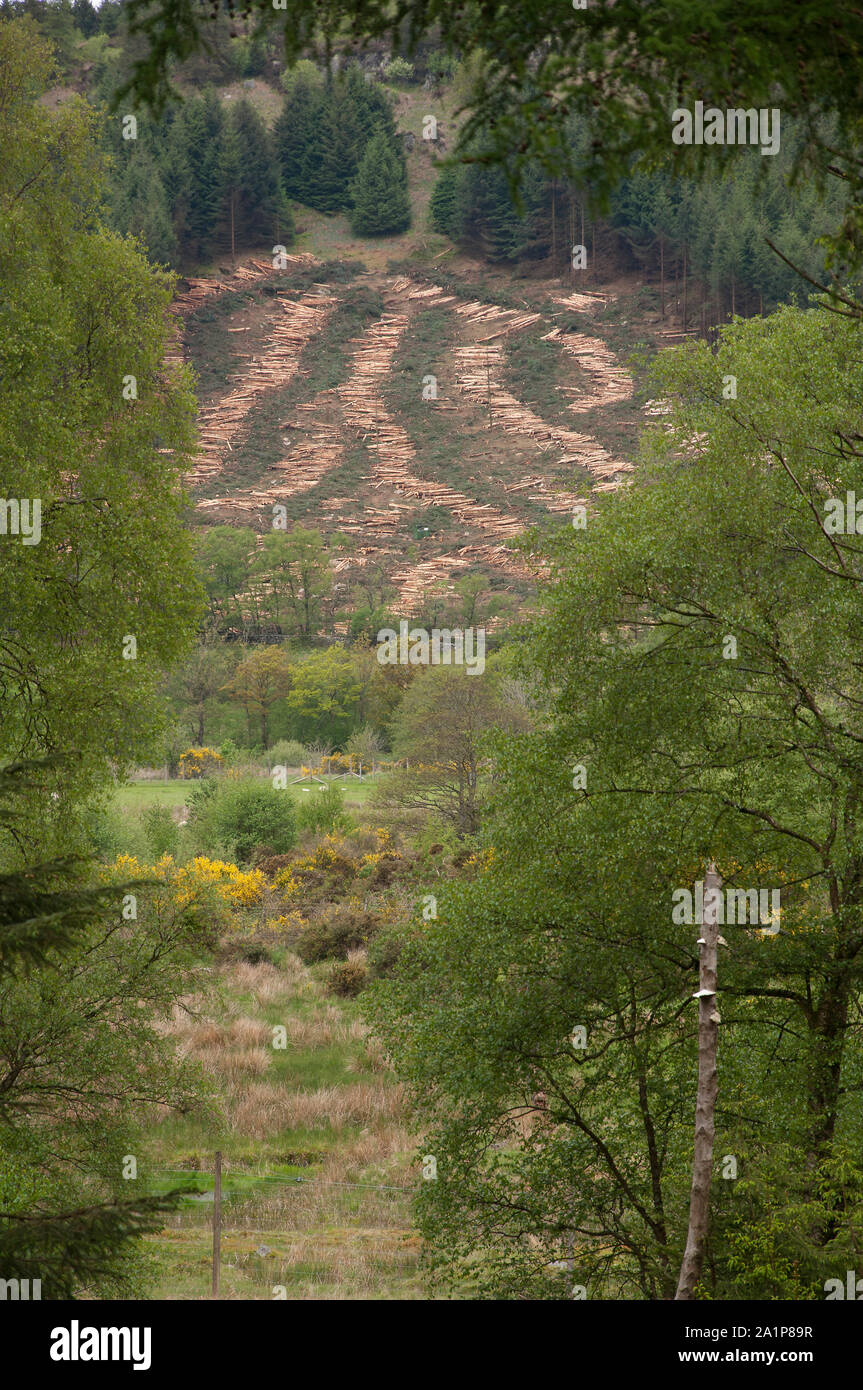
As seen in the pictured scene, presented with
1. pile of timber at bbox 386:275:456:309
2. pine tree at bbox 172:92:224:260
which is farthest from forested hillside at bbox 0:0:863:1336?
pine tree at bbox 172:92:224:260

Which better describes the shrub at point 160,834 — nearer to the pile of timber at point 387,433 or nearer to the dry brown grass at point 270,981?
the dry brown grass at point 270,981

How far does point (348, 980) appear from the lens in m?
26.4

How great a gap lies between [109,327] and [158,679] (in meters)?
4.50

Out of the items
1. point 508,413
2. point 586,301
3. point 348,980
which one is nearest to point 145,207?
point 508,413

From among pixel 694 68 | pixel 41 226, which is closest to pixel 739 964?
pixel 694 68

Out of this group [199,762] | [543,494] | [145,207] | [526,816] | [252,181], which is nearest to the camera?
[526,816]

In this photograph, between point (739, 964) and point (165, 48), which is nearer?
point (165, 48)

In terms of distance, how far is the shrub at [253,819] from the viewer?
34781 millimetres

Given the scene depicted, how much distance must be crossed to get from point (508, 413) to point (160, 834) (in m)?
77.7

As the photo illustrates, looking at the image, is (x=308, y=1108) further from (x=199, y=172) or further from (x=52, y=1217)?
(x=199, y=172)
